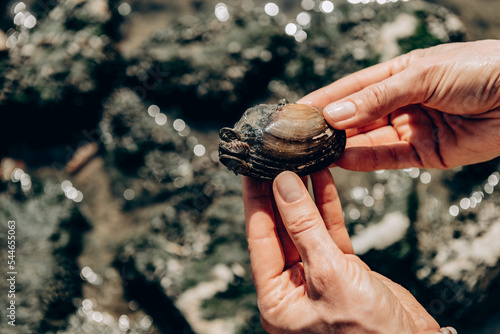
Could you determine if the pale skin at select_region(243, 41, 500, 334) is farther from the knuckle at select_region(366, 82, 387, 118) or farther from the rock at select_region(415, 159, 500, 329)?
the rock at select_region(415, 159, 500, 329)

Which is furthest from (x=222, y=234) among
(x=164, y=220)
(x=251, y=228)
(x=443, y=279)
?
(x=443, y=279)

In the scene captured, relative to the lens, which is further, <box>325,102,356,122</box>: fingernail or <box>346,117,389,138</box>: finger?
<box>346,117,389,138</box>: finger

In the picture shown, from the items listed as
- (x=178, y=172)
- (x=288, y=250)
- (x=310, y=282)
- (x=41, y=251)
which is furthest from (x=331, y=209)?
(x=41, y=251)

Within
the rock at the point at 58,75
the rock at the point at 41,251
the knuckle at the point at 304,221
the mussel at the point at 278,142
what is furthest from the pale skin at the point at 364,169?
the rock at the point at 58,75

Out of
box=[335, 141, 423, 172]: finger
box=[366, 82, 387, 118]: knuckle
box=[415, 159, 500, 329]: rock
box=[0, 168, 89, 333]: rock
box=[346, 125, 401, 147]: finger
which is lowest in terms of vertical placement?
box=[0, 168, 89, 333]: rock

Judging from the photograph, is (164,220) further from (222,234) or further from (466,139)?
(466,139)

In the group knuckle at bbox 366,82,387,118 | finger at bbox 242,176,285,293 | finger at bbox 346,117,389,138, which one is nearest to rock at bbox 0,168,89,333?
finger at bbox 242,176,285,293

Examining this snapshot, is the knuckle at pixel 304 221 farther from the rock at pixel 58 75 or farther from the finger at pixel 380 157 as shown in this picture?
the rock at pixel 58 75
